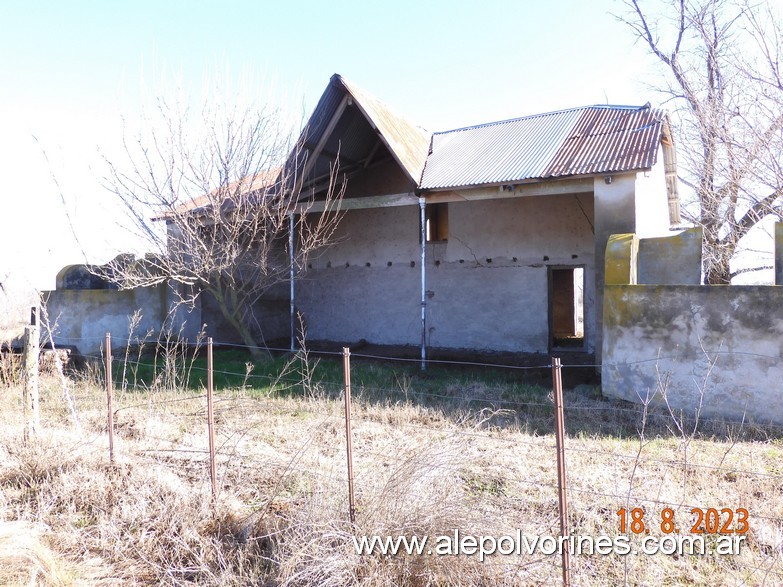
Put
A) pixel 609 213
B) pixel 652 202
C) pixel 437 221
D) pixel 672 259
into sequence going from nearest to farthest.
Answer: pixel 672 259, pixel 609 213, pixel 652 202, pixel 437 221

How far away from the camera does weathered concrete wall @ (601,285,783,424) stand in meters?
6.03

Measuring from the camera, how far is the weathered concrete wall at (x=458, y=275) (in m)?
11.4

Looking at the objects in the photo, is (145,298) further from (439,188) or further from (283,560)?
(283,560)

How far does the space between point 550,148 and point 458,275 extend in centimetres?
366

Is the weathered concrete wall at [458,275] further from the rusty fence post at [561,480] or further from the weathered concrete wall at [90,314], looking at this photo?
the rusty fence post at [561,480]

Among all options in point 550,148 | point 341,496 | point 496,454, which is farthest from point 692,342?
point 550,148

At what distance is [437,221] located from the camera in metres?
13.3

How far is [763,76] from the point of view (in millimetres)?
9109

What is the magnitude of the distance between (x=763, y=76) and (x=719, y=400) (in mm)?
6467

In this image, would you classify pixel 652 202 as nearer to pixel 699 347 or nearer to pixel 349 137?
pixel 699 347

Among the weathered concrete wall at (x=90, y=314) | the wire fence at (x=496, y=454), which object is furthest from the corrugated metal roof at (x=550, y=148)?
the weathered concrete wall at (x=90, y=314)

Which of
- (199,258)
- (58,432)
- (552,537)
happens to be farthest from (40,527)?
(199,258)

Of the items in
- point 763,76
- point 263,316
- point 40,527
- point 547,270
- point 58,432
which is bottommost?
point 40,527

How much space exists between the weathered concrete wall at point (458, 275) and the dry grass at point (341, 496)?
17.8 ft
